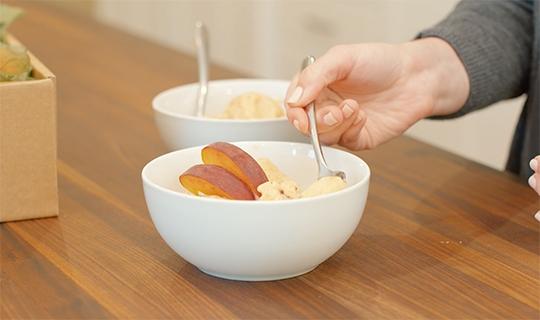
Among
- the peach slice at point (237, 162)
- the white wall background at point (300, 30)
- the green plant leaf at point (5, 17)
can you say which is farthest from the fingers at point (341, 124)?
the white wall background at point (300, 30)

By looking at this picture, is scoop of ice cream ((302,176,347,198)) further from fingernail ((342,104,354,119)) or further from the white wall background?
the white wall background

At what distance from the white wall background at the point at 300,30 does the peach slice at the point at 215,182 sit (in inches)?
Result: 48.4

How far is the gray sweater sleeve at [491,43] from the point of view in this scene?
3.95 feet

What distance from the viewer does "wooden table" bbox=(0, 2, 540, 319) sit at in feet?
2.49

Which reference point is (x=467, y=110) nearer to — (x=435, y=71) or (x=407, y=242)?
(x=435, y=71)

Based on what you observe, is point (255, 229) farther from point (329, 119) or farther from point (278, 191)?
point (329, 119)

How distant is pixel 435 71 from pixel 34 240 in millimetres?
534

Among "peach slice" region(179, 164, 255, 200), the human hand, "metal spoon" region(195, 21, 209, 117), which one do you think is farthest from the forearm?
"peach slice" region(179, 164, 255, 200)

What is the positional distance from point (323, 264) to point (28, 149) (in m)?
0.32

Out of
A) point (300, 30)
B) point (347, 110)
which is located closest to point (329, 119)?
point (347, 110)

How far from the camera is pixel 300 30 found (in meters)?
3.12

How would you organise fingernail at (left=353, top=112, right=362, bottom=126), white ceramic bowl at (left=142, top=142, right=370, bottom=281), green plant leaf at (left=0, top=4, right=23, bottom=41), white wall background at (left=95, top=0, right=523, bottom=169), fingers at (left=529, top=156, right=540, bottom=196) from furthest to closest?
1. white wall background at (left=95, top=0, right=523, bottom=169)
2. green plant leaf at (left=0, top=4, right=23, bottom=41)
3. fingernail at (left=353, top=112, right=362, bottom=126)
4. fingers at (left=529, top=156, right=540, bottom=196)
5. white ceramic bowl at (left=142, top=142, right=370, bottom=281)

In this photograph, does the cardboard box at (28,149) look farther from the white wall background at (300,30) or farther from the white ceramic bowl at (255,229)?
the white wall background at (300,30)

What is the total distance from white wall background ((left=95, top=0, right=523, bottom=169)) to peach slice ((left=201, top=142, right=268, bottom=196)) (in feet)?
3.90
